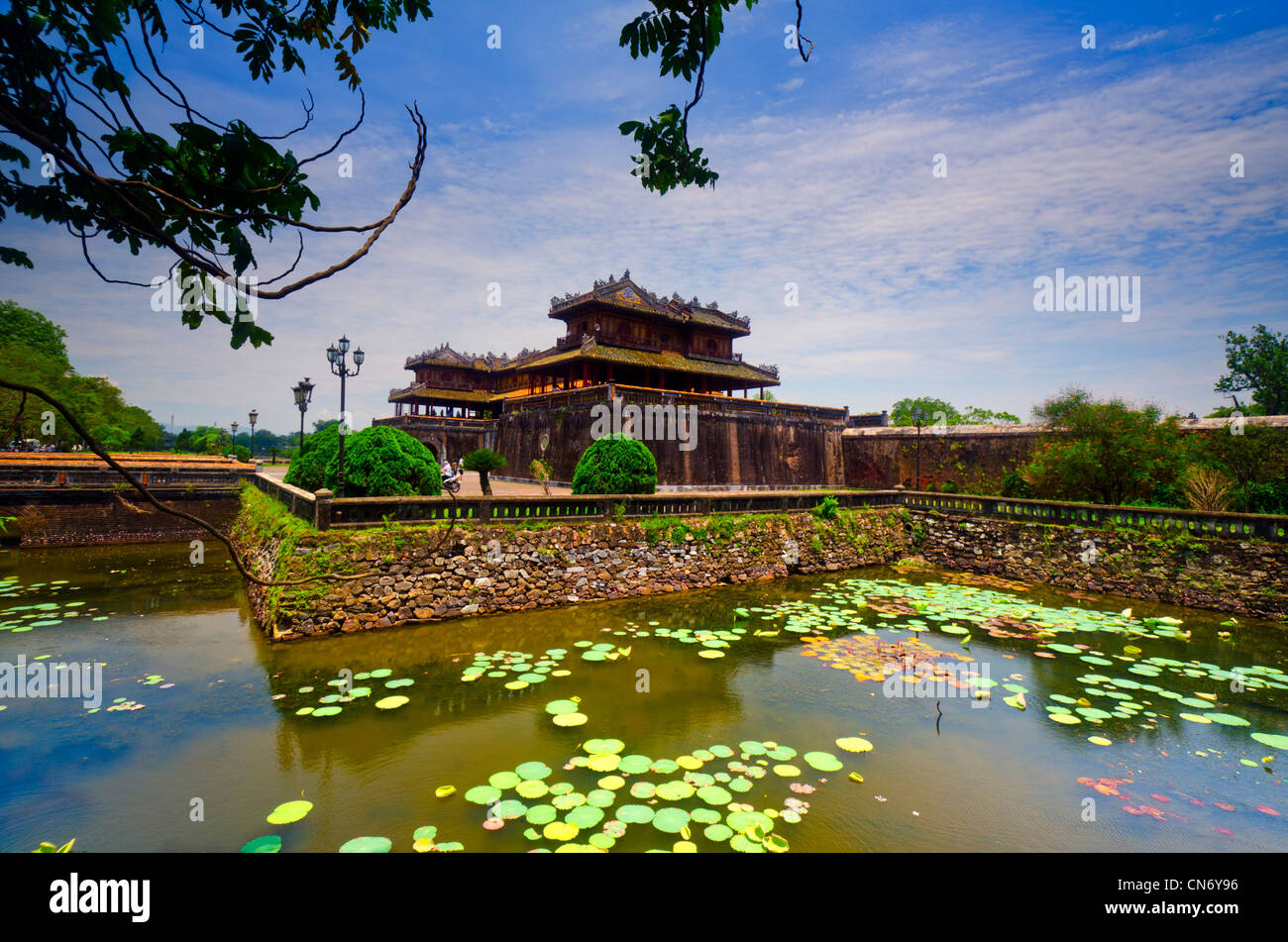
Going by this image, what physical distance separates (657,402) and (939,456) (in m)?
12.7

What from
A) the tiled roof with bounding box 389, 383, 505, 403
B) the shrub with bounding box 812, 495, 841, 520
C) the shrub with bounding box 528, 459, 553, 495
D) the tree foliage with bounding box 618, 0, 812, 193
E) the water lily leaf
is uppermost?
the tiled roof with bounding box 389, 383, 505, 403

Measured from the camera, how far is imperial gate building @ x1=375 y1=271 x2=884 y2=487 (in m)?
20.1

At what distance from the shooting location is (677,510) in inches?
527

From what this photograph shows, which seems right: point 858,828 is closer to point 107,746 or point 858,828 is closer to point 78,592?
point 107,746

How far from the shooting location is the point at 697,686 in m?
7.17

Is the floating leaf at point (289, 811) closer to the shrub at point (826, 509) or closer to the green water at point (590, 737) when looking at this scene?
the green water at point (590, 737)

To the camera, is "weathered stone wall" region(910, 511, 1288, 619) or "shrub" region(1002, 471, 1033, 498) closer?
"weathered stone wall" region(910, 511, 1288, 619)

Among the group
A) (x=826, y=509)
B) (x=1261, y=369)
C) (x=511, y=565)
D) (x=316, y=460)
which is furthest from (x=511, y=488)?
(x=1261, y=369)

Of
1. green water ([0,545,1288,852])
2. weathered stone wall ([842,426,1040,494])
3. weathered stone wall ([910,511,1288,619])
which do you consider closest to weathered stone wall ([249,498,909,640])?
green water ([0,545,1288,852])

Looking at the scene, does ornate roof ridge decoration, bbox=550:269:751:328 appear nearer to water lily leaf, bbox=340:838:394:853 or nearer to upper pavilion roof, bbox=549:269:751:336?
upper pavilion roof, bbox=549:269:751:336

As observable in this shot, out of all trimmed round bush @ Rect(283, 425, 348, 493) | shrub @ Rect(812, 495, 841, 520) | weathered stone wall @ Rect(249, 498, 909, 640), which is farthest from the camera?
shrub @ Rect(812, 495, 841, 520)

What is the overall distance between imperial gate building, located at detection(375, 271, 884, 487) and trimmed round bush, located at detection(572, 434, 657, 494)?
18.0ft

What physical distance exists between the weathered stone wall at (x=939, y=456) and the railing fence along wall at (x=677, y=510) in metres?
6.10

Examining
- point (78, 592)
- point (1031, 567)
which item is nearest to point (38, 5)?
point (78, 592)
